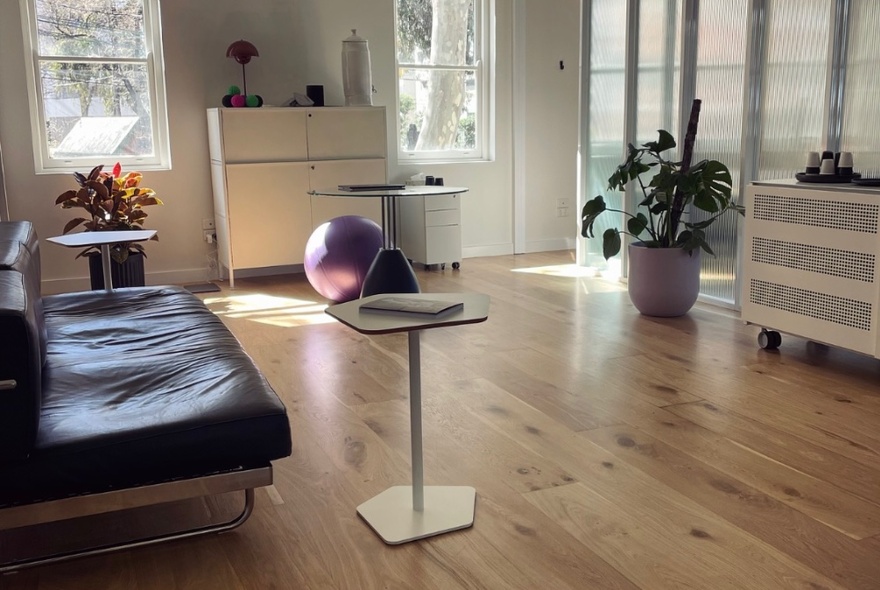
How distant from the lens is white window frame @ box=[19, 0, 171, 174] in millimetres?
5316

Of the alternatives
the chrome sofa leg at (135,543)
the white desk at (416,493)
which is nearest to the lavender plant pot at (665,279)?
the white desk at (416,493)

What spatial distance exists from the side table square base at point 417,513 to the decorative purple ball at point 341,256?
2534 mm

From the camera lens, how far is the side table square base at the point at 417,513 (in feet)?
7.13

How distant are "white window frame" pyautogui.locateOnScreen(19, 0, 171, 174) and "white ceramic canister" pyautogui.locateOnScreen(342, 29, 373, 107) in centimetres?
120

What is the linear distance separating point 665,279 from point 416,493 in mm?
2602

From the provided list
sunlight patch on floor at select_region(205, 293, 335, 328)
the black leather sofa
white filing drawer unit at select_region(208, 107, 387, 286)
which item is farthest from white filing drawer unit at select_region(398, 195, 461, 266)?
the black leather sofa

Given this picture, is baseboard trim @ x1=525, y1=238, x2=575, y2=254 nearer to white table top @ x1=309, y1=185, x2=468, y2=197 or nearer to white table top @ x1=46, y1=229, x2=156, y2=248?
white table top @ x1=309, y1=185, x2=468, y2=197

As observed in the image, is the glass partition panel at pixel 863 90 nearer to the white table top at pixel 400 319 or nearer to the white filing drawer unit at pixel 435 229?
the white table top at pixel 400 319

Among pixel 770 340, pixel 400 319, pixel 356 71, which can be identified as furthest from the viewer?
pixel 356 71

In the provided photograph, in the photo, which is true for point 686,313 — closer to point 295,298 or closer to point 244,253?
point 295,298

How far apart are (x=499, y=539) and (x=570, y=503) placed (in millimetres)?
290

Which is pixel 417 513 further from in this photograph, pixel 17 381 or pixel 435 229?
pixel 435 229

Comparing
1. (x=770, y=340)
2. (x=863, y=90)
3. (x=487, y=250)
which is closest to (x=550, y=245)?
(x=487, y=250)

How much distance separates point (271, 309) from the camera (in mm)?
4918
